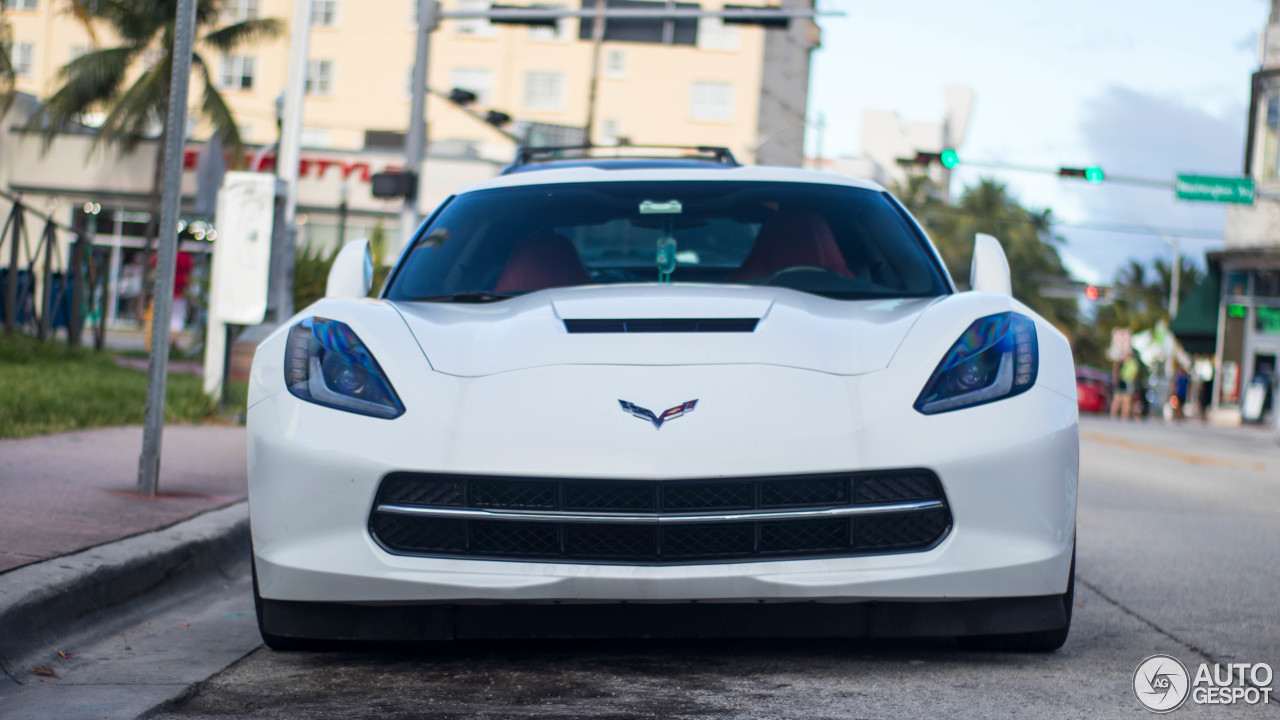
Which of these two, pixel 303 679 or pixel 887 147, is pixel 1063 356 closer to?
pixel 303 679

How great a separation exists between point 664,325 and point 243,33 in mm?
34362

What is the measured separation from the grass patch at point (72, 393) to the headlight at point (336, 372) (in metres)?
5.24

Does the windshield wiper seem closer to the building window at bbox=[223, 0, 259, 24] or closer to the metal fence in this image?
the metal fence

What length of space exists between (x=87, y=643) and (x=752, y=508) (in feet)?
6.79

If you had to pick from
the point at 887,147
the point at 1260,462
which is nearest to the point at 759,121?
the point at 1260,462

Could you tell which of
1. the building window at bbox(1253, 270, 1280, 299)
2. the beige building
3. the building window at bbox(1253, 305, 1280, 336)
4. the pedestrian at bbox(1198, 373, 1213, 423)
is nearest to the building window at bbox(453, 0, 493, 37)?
the beige building

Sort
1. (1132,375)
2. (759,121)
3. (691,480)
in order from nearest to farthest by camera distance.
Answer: (691,480)
(1132,375)
(759,121)

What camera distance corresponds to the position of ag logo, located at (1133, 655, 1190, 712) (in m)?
3.29

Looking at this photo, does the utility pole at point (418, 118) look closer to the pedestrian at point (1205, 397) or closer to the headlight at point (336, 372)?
the headlight at point (336, 372)

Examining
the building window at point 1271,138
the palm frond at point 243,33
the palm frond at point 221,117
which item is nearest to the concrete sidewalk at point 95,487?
the palm frond at point 221,117

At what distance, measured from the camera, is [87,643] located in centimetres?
405

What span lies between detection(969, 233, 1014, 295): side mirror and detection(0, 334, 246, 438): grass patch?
6003mm

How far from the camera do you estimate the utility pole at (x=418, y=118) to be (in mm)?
19172

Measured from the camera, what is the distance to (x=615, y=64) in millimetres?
56125
